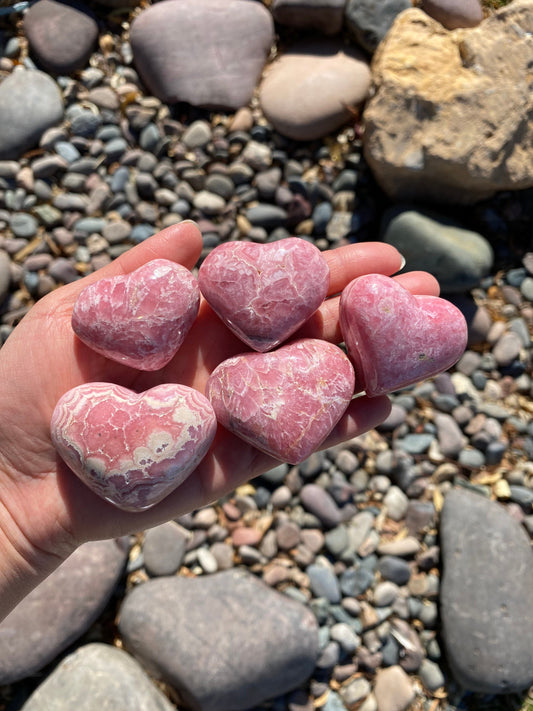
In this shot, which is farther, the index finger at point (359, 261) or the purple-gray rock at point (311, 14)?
the purple-gray rock at point (311, 14)

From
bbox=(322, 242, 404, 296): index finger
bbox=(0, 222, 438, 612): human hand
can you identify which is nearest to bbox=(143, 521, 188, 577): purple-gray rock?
bbox=(0, 222, 438, 612): human hand

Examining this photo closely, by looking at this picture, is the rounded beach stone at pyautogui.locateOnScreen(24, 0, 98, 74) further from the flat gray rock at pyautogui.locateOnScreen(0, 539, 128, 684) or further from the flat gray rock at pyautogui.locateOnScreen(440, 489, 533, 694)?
the flat gray rock at pyautogui.locateOnScreen(440, 489, 533, 694)

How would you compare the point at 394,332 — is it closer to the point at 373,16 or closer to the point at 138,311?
the point at 138,311

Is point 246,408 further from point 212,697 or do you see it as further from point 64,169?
point 64,169

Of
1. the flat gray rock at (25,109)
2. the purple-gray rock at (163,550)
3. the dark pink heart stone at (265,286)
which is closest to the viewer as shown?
the dark pink heart stone at (265,286)

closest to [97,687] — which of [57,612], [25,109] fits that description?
[57,612]

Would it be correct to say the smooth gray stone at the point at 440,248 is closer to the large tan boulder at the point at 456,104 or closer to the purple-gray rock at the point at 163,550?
the large tan boulder at the point at 456,104

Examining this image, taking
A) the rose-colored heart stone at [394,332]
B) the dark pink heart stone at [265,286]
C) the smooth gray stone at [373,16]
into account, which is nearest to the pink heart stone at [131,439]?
the dark pink heart stone at [265,286]
